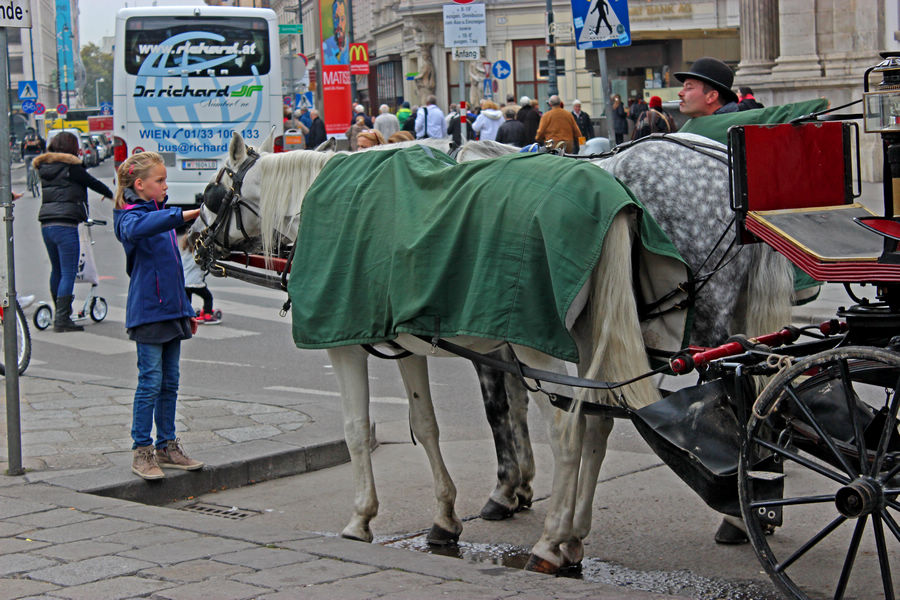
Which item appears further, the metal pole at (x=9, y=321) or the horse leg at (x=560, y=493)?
the metal pole at (x=9, y=321)

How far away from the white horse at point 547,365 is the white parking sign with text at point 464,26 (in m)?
14.7

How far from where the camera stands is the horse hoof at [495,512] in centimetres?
570

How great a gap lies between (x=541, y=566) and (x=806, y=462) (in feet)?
4.61

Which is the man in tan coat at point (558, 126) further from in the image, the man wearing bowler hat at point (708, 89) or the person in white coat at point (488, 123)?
the man wearing bowler hat at point (708, 89)

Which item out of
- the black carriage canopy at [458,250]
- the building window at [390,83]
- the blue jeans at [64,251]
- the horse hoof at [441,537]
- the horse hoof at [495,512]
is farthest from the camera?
the building window at [390,83]

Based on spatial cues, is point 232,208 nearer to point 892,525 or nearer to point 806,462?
point 806,462

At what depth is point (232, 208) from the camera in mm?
6223

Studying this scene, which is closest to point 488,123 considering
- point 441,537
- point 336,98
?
point 336,98

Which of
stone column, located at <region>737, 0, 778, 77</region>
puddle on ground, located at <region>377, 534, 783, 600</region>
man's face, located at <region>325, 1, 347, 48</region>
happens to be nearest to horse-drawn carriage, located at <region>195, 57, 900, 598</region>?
puddle on ground, located at <region>377, 534, 783, 600</region>

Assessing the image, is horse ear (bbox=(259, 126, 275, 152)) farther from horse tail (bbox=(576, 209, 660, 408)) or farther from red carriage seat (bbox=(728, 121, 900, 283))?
red carriage seat (bbox=(728, 121, 900, 283))

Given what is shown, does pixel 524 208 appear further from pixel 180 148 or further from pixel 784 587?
pixel 180 148

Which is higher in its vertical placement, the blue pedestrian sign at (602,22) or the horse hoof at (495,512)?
the blue pedestrian sign at (602,22)

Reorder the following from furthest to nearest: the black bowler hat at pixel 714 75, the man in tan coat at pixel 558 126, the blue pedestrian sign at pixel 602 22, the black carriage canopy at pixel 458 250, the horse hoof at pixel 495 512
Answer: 1. the man in tan coat at pixel 558 126
2. the blue pedestrian sign at pixel 602 22
3. the black bowler hat at pixel 714 75
4. the horse hoof at pixel 495 512
5. the black carriage canopy at pixel 458 250

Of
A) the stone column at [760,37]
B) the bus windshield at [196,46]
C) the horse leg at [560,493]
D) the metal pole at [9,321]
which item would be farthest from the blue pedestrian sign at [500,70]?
the horse leg at [560,493]
